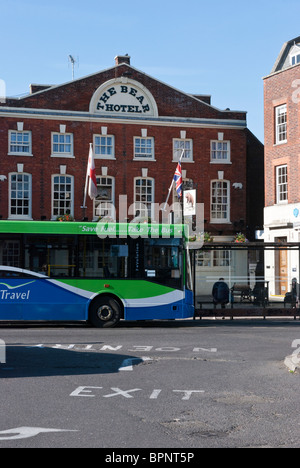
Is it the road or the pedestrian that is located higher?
the pedestrian

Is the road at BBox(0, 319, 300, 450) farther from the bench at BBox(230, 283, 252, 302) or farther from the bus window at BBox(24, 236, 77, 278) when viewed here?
the bench at BBox(230, 283, 252, 302)

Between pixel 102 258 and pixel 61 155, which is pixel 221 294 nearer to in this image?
pixel 102 258

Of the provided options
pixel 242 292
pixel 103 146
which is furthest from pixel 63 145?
pixel 242 292

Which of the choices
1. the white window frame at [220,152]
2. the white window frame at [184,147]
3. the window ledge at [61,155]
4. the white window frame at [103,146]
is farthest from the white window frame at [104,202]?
the white window frame at [220,152]

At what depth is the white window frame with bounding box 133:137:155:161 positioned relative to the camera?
126 ft

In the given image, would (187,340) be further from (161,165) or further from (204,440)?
(161,165)

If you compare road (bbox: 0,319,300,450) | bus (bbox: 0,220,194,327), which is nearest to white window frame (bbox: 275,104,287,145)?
bus (bbox: 0,220,194,327)

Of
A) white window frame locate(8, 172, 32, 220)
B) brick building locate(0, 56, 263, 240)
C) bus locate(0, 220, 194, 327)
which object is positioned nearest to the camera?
bus locate(0, 220, 194, 327)

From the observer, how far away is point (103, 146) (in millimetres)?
37969

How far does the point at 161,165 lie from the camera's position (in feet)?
126

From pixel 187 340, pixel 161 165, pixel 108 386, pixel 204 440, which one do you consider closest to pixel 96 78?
pixel 161 165

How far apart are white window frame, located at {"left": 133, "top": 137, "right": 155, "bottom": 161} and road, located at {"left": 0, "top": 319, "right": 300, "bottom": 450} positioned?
22.0 metres
